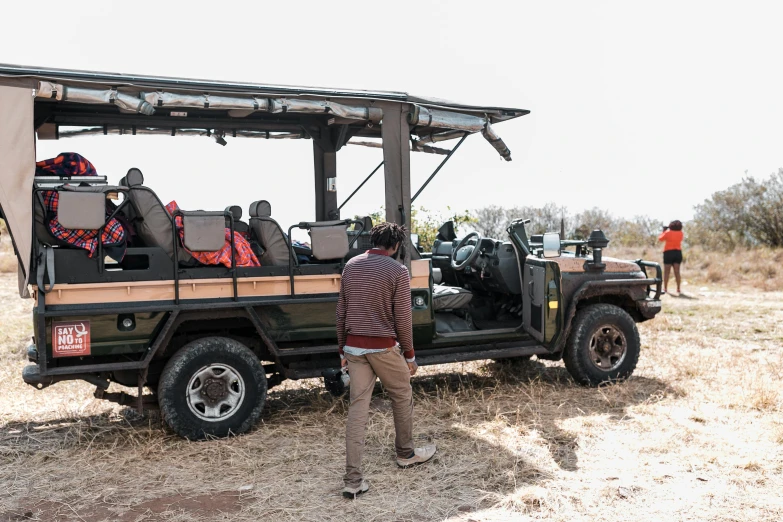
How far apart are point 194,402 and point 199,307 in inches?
27.9

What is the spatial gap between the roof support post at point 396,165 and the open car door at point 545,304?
147 centimetres

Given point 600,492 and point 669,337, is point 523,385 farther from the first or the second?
point 669,337

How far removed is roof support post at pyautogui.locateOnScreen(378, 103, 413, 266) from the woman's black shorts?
33.9 feet

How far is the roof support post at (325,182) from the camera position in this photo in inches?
313

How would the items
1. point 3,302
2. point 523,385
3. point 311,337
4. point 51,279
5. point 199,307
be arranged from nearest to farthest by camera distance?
1. point 51,279
2. point 199,307
3. point 311,337
4. point 523,385
5. point 3,302

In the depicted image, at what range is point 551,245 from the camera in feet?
23.3

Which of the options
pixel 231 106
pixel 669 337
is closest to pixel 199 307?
pixel 231 106

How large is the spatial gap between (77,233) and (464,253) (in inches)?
152

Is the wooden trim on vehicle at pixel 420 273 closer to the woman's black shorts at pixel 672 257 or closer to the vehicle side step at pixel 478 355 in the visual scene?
the vehicle side step at pixel 478 355

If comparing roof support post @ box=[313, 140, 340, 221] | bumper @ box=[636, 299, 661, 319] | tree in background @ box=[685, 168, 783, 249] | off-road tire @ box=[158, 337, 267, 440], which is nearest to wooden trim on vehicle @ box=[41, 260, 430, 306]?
off-road tire @ box=[158, 337, 267, 440]

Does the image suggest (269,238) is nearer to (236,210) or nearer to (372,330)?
(236,210)

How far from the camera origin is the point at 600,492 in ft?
15.2

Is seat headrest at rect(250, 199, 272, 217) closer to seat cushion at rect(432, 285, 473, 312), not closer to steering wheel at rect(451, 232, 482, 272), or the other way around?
seat cushion at rect(432, 285, 473, 312)

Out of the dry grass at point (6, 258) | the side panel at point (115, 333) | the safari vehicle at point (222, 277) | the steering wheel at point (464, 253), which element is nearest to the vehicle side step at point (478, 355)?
the safari vehicle at point (222, 277)
